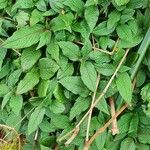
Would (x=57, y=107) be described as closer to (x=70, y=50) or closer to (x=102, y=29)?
(x=70, y=50)

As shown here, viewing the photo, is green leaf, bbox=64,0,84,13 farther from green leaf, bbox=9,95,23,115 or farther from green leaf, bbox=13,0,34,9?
green leaf, bbox=9,95,23,115

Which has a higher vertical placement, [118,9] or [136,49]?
[118,9]

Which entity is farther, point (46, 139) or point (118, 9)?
point (46, 139)

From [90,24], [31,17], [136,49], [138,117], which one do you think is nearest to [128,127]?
[138,117]

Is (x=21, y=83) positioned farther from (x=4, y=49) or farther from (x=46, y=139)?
(x=46, y=139)

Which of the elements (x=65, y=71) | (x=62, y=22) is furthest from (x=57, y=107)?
(x=62, y=22)

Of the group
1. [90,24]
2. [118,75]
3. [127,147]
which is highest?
[90,24]
